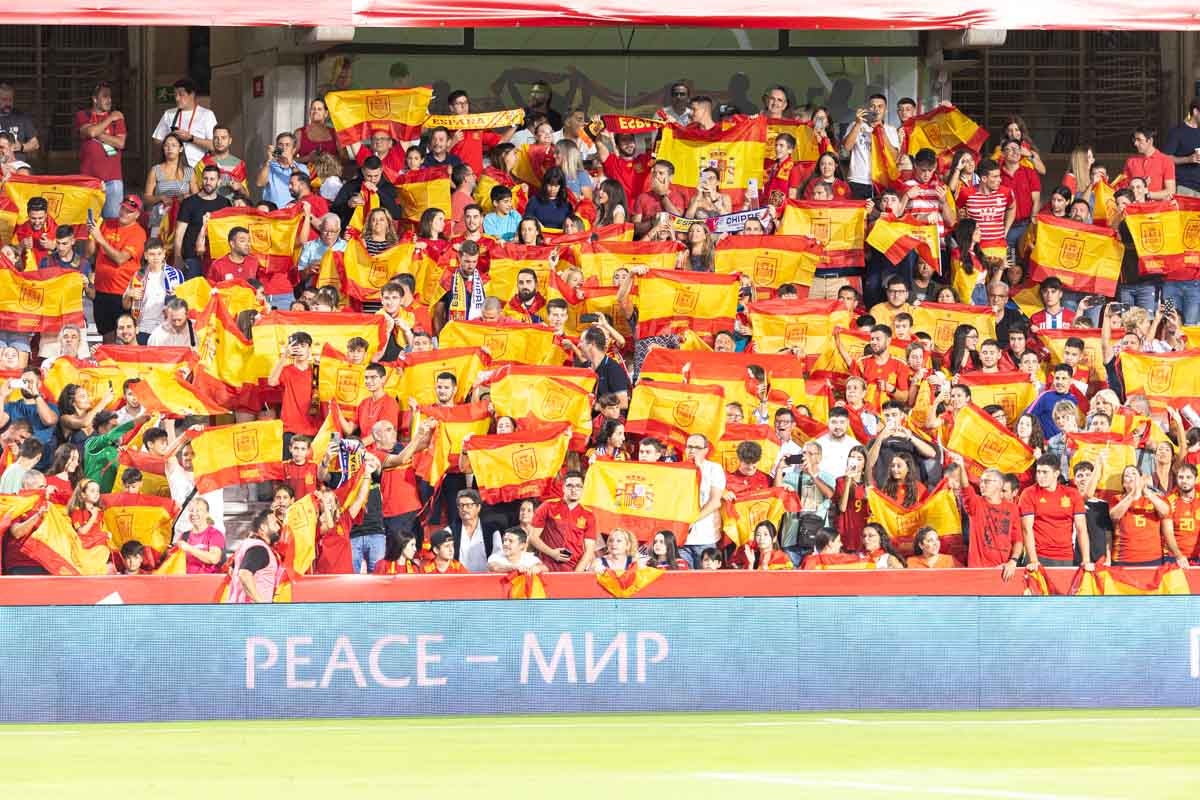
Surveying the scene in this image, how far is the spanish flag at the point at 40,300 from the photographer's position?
745 inches

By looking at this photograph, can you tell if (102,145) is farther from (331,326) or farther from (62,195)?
(331,326)

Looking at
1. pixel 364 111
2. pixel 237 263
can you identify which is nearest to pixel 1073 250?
pixel 364 111

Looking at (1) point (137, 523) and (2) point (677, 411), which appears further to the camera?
(2) point (677, 411)

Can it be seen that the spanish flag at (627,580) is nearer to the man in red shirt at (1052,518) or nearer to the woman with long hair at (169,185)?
the man in red shirt at (1052,518)

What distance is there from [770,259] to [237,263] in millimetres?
4981

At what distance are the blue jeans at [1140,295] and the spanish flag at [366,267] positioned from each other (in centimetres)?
687

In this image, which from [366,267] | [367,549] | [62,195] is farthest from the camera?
[62,195]

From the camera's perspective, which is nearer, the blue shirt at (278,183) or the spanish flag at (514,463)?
the spanish flag at (514,463)

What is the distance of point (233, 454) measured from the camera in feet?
55.8

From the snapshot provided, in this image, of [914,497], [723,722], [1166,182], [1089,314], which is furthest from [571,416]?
[1166,182]

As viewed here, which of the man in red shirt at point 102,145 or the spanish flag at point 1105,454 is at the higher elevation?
the man in red shirt at point 102,145

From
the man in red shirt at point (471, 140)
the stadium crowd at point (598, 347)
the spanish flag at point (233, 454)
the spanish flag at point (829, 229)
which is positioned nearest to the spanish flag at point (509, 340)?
the stadium crowd at point (598, 347)

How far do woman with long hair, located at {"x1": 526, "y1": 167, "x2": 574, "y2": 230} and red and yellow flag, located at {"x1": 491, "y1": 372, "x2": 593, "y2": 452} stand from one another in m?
3.02

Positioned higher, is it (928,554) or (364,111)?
(364,111)
